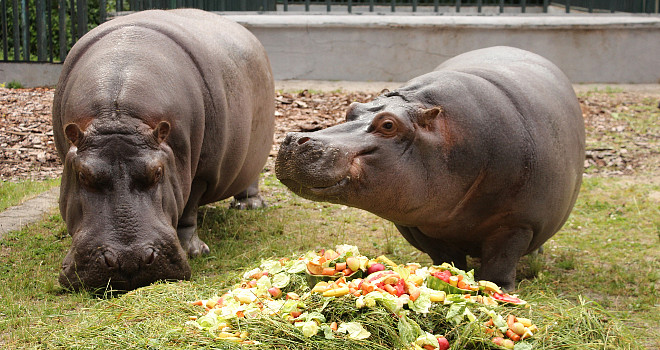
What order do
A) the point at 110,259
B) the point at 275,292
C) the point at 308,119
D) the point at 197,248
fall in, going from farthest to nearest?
the point at 308,119
the point at 197,248
the point at 110,259
the point at 275,292

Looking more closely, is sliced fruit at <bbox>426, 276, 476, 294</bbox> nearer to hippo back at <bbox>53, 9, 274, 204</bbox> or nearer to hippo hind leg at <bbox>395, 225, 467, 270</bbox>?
hippo hind leg at <bbox>395, 225, 467, 270</bbox>

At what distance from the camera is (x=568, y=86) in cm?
515

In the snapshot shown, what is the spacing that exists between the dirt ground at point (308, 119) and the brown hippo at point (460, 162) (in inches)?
164

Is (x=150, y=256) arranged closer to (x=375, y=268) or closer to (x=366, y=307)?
(x=375, y=268)

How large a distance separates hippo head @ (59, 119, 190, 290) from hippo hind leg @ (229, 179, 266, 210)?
251cm

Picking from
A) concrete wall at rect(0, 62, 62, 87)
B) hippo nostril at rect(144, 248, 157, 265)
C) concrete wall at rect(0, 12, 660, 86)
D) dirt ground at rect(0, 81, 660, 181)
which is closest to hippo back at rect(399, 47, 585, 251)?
hippo nostril at rect(144, 248, 157, 265)

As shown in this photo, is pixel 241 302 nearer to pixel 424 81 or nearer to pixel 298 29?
pixel 424 81

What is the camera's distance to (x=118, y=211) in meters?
4.39

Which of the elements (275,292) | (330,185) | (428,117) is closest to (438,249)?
(428,117)

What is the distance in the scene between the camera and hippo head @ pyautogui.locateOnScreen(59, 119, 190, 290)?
14.3ft

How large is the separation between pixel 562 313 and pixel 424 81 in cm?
143

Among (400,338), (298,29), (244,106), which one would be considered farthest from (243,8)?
(400,338)

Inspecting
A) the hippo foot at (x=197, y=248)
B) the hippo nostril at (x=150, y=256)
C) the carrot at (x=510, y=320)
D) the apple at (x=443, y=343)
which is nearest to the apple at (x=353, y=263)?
the apple at (x=443, y=343)

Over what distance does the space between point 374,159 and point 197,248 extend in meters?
1.99
